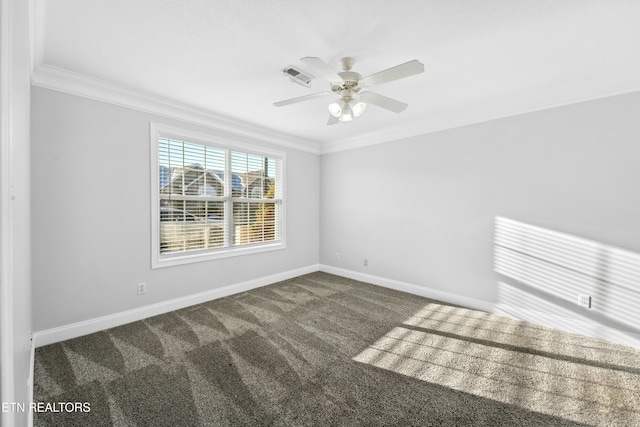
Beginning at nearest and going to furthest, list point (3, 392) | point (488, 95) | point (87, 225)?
point (3, 392)
point (87, 225)
point (488, 95)

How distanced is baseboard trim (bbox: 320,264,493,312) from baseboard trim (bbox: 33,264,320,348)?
52.3 inches

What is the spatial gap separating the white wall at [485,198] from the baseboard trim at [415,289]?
0.02 m

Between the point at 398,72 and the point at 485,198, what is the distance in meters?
2.25

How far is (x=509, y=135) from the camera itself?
3.10 meters

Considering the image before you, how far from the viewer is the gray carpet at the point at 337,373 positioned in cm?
167

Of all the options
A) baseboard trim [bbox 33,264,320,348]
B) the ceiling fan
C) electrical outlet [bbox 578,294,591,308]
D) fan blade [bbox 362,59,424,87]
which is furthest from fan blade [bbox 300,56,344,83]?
electrical outlet [bbox 578,294,591,308]

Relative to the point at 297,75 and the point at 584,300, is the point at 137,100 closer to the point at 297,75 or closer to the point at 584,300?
the point at 297,75

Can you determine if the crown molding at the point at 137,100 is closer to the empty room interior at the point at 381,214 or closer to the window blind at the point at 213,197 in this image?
the empty room interior at the point at 381,214

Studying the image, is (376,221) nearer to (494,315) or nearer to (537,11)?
(494,315)

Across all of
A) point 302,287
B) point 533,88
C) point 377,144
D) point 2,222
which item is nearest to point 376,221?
point 377,144

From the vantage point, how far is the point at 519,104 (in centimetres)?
298

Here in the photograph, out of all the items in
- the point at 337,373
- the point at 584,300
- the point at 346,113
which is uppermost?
the point at 346,113

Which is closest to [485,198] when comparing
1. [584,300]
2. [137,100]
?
[584,300]

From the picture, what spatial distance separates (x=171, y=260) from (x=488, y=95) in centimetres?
413
